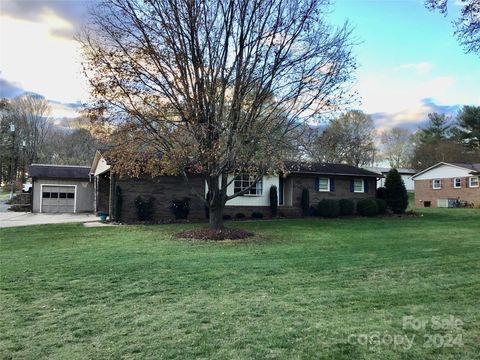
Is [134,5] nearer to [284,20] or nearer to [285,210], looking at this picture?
[284,20]

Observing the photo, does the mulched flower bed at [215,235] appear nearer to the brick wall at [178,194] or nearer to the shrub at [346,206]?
the brick wall at [178,194]

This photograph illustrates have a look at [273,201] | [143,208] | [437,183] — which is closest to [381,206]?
[273,201]

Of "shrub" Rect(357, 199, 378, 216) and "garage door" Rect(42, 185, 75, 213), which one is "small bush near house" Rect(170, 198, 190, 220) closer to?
"shrub" Rect(357, 199, 378, 216)

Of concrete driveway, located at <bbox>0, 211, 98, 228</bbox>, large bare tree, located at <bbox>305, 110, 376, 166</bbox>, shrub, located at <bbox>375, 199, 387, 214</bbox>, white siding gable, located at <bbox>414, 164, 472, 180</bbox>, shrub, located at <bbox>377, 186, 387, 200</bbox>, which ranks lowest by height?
concrete driveway, located at <bbox>0, 211, 98, 228</bbox>

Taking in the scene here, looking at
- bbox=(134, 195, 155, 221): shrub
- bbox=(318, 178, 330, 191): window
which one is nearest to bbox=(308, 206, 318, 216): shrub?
bbox=(318, 178, 330, 191): window

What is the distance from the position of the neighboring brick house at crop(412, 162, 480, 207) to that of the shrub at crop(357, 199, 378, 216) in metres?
13.0

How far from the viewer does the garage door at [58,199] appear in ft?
92.4

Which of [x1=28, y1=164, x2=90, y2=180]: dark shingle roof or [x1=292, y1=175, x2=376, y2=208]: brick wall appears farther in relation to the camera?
[x1=28, y1=164, x2=90, y2=180]: dark shingle roof

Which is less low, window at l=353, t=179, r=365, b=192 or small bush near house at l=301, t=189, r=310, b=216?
window at l=353, t=179, r=365, b=192

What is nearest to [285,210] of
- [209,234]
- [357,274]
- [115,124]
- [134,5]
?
[209,234]

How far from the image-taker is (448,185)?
36.1 meters

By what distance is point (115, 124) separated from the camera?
46.8ft

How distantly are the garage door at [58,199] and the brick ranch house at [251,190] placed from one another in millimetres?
2136

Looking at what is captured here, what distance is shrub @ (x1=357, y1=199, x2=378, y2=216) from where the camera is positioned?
23594 mm
